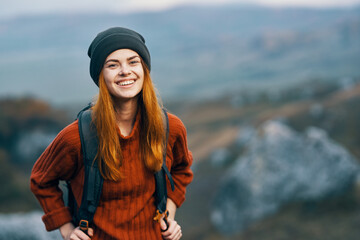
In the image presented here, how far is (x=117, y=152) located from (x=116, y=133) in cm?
14

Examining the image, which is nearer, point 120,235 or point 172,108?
point 120,235

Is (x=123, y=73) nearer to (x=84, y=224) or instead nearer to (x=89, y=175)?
(x=89, y=175)

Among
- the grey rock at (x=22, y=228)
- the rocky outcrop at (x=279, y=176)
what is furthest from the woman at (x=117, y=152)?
the rocky outcrop at (x=279, y=176)

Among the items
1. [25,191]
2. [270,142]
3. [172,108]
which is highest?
[172,108]

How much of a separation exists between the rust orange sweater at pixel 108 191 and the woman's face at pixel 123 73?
0.82 ft

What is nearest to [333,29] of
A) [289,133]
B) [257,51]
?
[257,51]

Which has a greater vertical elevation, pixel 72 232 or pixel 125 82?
pixel 125 82

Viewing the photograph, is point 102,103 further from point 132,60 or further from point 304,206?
point 304,206

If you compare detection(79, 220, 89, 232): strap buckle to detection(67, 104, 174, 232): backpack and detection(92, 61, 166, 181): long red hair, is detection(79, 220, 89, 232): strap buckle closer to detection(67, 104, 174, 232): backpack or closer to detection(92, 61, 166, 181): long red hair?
detection(67, 104, 174, 232): backpack

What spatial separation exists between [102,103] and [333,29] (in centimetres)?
18618

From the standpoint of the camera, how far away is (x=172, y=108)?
2911 inches

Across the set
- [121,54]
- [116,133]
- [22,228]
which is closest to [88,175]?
[116,133]

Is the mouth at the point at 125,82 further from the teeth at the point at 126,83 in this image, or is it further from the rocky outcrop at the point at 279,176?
the rocky outcrop at the point at 279,176

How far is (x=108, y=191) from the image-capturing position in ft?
8.71
